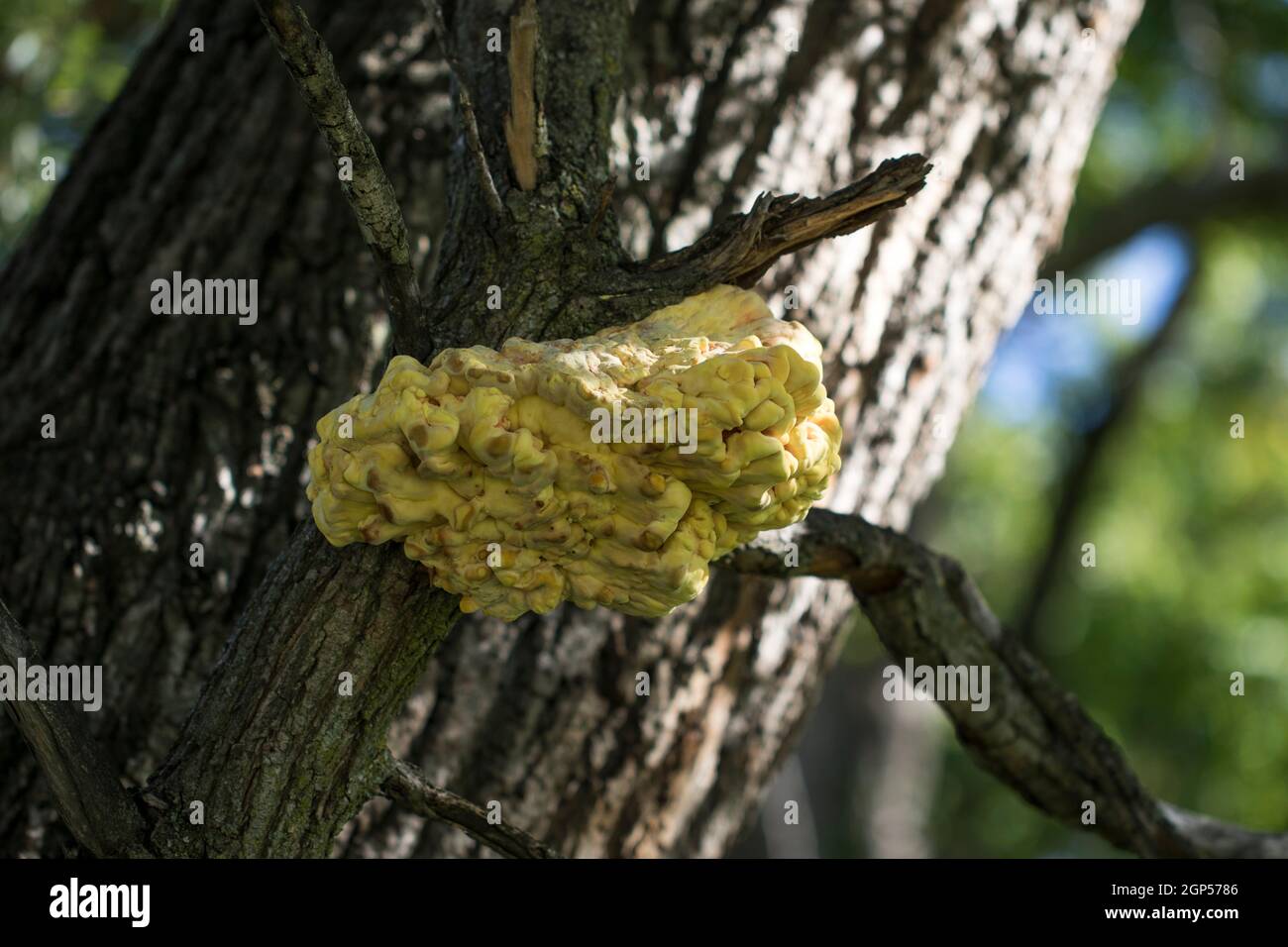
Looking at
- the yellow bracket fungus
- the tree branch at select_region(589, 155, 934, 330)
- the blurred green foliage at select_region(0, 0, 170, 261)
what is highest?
the blurred green foliage at select_region(0, 0, 170, 261)

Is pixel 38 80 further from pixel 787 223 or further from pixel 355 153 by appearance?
pixel 787 223

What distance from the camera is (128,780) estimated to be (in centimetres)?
202

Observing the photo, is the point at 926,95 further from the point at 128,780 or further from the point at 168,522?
the point at 128,780

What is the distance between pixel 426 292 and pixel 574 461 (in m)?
0.80

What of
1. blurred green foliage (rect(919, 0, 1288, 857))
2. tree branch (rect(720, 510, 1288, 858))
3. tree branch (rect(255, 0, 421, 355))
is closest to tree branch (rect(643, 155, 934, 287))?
tree branch (rect(255, 0, 421, 355))

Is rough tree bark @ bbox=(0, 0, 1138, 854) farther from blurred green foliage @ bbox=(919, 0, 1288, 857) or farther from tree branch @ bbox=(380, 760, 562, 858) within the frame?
blurred green foliage @ bbox=(919, 0, 1288, 857)

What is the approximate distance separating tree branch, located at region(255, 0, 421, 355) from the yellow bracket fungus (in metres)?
0.15

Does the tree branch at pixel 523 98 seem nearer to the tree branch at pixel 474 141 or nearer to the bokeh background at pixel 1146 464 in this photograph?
the tree branch at pixel 474 141

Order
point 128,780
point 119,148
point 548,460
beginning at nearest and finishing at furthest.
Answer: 1. point 548,460
2. point 128,780
3. point 119,148

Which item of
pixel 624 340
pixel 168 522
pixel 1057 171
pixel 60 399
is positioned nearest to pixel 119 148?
pixel 60 399

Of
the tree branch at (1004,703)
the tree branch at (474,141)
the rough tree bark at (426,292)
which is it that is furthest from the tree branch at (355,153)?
the tree branch at (1004,703)

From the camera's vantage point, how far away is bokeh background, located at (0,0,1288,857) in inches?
200

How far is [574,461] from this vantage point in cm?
123
